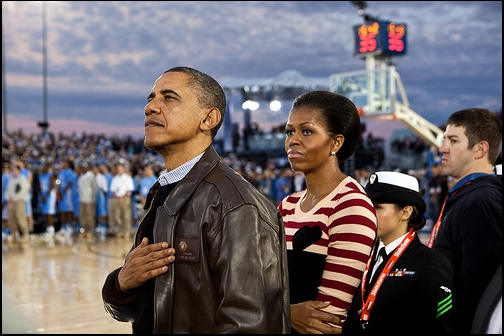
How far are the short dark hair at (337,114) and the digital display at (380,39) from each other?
2080 centimetres

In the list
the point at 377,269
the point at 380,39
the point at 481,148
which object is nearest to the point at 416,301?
the point at 377,269

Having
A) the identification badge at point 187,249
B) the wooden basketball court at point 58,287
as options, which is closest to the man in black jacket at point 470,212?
the identification badge at point 187,249

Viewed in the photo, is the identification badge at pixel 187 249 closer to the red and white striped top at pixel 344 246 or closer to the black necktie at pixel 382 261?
the red and white striped top at pixel 344 246

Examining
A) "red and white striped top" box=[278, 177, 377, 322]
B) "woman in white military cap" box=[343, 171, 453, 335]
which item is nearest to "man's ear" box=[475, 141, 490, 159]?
"woman in white military cap" box=[343, 171, 453, 335]

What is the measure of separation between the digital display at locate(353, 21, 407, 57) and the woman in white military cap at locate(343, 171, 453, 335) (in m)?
20.5

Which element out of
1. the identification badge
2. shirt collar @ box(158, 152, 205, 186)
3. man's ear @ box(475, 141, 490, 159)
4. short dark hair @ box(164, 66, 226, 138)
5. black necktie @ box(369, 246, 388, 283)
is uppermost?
short dark hair @ box(164, 66, 226, 138)

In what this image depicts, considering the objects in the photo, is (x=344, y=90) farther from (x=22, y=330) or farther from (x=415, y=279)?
(x=415, y=279)

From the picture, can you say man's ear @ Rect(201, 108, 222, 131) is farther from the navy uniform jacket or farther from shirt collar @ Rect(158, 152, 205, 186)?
the navy uniform jacket

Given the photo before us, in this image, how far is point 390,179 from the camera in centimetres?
277

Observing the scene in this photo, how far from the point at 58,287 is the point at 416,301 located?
6.40 meters

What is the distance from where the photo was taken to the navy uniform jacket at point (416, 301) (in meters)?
2.41

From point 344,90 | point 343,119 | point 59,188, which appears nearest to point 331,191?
point 343,119

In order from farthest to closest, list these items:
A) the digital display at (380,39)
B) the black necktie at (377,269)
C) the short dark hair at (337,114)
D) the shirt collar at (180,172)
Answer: the digital display at (380,39)
the black necktie at (377,269)
the short dark hair at (337,114)
the shirt collar at (180,172)

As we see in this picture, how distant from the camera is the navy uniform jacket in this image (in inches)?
94.8
